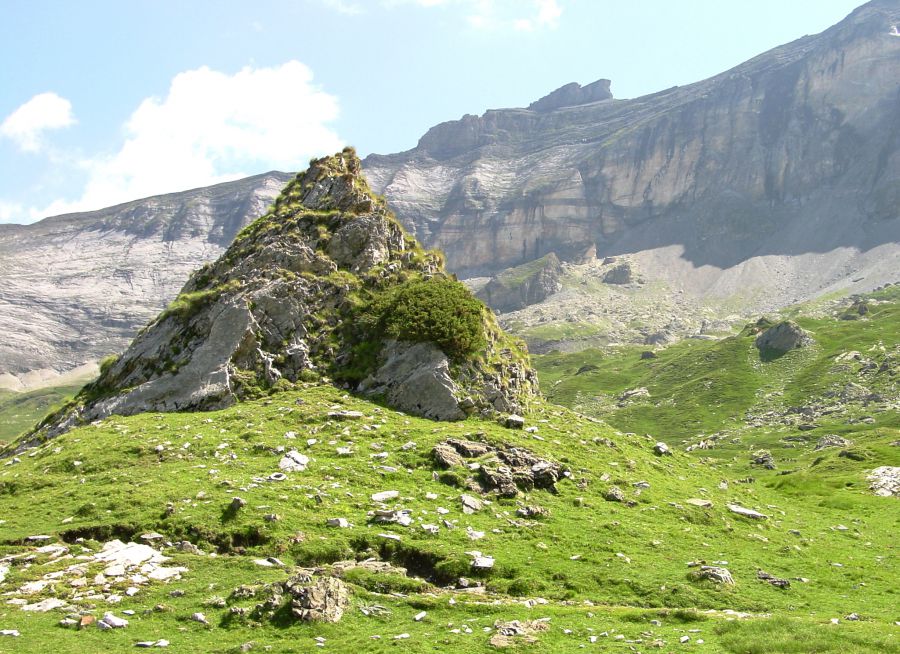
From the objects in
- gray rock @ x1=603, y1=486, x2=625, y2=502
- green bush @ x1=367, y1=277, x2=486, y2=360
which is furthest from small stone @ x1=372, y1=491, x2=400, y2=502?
green bush @ x1=367, y1=277, x2=486, y2=360

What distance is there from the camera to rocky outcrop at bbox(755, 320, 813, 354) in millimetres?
176875

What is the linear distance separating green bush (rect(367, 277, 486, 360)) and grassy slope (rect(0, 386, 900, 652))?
5.25 m

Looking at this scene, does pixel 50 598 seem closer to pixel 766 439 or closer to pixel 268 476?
pixel 268 476

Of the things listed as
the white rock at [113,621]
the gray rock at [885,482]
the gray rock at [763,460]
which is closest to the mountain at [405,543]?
the white rock at [113,621]

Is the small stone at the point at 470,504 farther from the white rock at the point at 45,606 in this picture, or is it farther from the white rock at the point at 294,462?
the white rock at the point at 45,606

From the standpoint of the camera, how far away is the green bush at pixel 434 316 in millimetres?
37812

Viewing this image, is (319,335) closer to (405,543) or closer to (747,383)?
(405,543)

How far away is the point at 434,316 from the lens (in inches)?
1503

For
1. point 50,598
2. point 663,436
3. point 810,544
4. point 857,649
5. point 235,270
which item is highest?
point 235,270

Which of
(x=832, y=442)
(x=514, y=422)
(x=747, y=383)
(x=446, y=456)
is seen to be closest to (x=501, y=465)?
(x=446, y=456)

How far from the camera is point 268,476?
27000 mm

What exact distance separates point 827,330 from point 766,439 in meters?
86.2

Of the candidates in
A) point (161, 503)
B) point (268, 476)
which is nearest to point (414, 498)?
→ point (268, 476)

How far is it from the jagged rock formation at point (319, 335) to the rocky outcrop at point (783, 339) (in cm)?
15717
